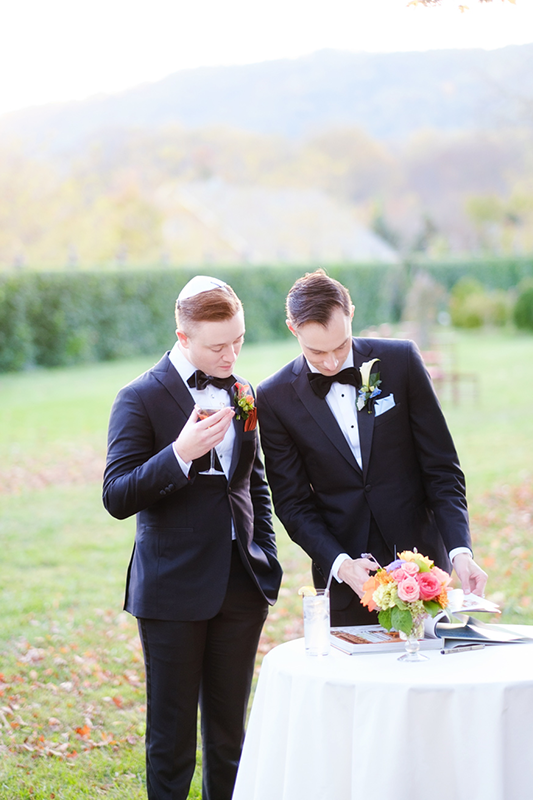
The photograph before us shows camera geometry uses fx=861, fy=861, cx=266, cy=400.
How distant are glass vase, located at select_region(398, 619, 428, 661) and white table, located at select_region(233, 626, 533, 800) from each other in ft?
0.20

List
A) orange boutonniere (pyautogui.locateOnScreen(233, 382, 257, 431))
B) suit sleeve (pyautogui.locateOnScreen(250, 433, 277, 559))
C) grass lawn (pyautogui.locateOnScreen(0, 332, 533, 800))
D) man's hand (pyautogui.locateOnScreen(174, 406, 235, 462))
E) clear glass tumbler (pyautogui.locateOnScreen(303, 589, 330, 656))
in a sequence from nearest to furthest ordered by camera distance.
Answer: clear glass tumbler (pyautogui.locateOnScreen(303, 589, 330, 656)) → man's hand (pyautogui.locateOnScreen(174, 406, 235, 462)) → orange boutonniere (pyautogui.locateOnScreen(233, 382, 257, 431)) → suit sleeve (pyautogui.locateOnScreen(250, 433, 277, 559)) → grass lawn (pyautogui.locateOnScreen(0, 332, 533, 800))

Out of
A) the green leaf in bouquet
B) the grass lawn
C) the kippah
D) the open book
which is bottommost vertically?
the grass lawn

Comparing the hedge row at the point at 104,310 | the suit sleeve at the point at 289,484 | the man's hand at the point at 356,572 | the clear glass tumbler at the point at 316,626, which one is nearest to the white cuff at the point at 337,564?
the man's hand at the point at 356,572

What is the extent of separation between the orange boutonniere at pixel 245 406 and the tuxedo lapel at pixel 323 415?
0.22 meters

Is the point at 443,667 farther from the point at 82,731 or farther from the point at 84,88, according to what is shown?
the point at 84,88

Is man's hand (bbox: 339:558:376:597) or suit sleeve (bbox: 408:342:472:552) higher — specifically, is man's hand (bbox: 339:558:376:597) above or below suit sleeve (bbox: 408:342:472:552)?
below

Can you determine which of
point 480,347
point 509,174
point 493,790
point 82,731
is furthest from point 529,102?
point 509,174

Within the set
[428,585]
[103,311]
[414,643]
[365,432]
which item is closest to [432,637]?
[414,643]

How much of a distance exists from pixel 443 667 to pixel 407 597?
0.23 meters

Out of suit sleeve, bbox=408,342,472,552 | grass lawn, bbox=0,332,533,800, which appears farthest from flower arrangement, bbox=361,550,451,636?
grass lawn, bbox=0,332,533,800

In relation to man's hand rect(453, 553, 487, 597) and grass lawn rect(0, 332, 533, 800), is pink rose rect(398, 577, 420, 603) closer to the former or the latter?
man's hand rect(453, 553, 487, 597)

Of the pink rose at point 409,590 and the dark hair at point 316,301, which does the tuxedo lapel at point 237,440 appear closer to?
the dark hair at point 316,301

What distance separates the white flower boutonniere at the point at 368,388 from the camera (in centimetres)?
334

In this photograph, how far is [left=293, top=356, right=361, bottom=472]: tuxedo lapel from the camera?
3342mm
